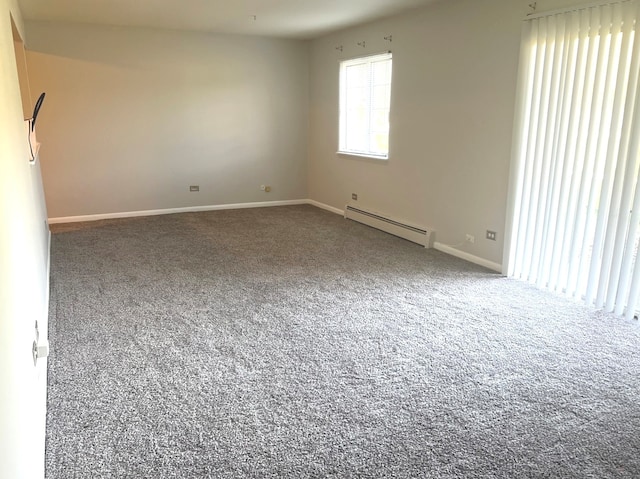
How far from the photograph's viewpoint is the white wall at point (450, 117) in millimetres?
4109

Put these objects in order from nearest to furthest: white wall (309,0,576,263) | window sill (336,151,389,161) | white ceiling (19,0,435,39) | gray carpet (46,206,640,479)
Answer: gray carpet (46,206,640,479), white wall (309,0,576,263), white ceiling (19,0,435,39), window sill (336,151,389,161)

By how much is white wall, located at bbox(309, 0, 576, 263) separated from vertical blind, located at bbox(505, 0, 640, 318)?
22 centimetres

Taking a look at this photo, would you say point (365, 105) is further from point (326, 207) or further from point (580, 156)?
point (580, 156)

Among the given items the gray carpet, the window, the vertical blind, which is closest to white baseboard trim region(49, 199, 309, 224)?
the window

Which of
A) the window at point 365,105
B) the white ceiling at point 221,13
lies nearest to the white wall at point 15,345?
the white ceiling at point 221,13

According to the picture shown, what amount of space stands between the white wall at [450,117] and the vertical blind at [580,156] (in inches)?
8.5

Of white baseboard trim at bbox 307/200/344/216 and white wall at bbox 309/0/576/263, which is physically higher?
white wall at bbox 309/0/576/263

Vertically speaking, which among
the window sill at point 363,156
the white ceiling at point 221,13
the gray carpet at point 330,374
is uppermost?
the white ceiling at point 221,13

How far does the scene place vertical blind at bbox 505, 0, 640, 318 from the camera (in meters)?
3.14

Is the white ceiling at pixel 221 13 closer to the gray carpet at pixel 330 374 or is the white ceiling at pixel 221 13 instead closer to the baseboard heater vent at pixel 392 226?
the baseboard heater vent at pixel 392 226

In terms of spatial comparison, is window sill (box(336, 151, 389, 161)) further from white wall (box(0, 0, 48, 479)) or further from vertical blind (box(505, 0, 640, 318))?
white wall (box(0, 0, 48, 479))

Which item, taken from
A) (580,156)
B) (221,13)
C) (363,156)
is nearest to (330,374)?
(580,156)

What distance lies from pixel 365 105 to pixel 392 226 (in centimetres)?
173

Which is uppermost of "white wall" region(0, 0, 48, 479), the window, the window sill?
the window
